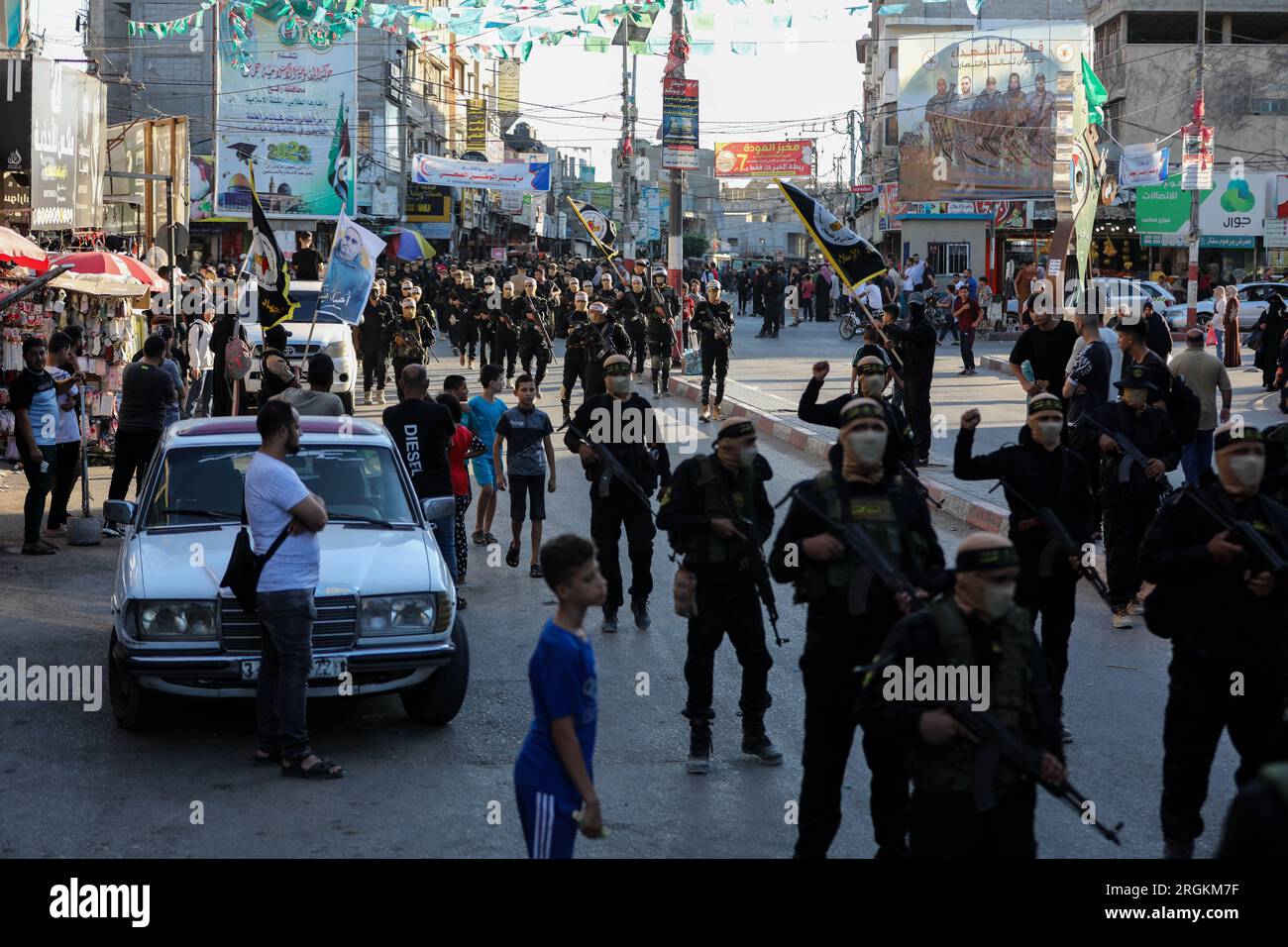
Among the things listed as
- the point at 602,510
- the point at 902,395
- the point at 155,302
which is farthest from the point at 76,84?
the point at 602,510

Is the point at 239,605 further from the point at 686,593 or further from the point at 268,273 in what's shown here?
the point at 268,273

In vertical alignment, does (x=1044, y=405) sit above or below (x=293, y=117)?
below

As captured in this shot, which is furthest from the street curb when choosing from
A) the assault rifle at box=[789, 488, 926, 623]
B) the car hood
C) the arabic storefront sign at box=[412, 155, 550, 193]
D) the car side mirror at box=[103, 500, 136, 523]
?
the arabic storefront sign at box=[412, 155, 550, 193]

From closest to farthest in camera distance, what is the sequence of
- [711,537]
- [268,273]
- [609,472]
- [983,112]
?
[711,537], [609,472], [268,273], [983,112]

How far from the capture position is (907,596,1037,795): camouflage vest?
4.80 meters

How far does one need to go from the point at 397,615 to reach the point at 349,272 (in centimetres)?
882

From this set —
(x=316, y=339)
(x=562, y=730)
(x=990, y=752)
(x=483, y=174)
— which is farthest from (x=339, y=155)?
(x=990, y=752)

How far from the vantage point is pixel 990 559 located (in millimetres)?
4770

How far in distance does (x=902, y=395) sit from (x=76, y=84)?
1153cm

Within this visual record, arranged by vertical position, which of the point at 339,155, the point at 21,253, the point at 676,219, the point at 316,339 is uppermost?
the point at 339,155

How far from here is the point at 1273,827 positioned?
3100mm

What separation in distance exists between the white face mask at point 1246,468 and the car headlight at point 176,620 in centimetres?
479

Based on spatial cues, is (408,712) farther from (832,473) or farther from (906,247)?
(906,247)

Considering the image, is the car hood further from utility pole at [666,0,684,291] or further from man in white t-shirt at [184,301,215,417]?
utility pole at [666,0,684,291]
